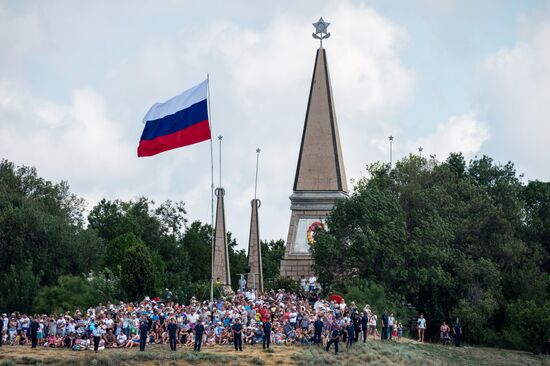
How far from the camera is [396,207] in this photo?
68.2m

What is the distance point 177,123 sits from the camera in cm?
5378

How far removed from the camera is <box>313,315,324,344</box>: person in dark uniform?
169ft

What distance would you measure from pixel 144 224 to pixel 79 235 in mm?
17004

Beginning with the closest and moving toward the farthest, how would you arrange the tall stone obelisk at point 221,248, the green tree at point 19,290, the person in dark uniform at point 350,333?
1. the person in dark uniform at point 350,333
2. the green tree at point 19,290
3. the tall stone obelisk at point 221,248

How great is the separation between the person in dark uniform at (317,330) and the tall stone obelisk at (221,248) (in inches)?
794

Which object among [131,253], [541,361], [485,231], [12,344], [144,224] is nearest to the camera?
[12,344]

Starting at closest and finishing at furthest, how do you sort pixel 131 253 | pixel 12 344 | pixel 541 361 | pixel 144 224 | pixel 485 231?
pixel 12 344, pixel 541 361, pixel 131 253, pixel 485 231, pixel 144 224

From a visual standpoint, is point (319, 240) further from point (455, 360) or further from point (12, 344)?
point (12, 344)

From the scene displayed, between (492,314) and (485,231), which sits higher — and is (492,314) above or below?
below

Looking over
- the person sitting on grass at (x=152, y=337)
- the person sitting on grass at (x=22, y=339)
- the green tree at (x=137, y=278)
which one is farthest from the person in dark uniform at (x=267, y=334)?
the green tree at (x=137, y=278)

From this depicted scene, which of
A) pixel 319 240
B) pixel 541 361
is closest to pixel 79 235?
pixel 319 240

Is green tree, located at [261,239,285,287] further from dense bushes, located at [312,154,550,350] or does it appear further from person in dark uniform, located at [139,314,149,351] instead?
person in dark uniform, located at [139,314,149,351]

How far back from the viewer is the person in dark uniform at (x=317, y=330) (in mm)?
51625

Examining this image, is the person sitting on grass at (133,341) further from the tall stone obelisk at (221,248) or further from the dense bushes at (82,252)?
the tall stone obelisk at (221,248)
